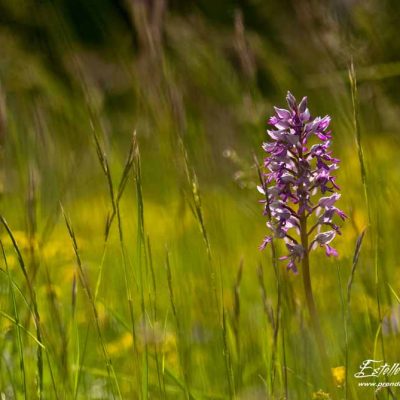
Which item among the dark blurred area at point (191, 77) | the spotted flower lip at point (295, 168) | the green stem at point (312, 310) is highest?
the dark blurred area at point (191, 77)

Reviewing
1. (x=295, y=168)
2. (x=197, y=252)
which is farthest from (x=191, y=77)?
(x=295, y=168)

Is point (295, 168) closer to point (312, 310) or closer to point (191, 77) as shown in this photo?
point (312, 310)

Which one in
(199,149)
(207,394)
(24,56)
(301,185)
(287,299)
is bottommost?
(207,394)

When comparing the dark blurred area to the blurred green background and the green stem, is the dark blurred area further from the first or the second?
the green stem

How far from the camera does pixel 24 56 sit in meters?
1.90

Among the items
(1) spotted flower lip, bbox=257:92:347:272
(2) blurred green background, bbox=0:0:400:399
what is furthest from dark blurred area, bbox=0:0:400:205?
(1) spotted flower lip, bbox=257:92:347:272

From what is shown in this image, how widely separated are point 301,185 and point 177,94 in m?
0.39

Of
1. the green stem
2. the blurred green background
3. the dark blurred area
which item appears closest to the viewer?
the green stem

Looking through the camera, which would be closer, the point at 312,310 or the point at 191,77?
the point at 312,310

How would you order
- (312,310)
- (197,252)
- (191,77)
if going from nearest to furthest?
1. (312,310)
2. (197,252)
3. (191,77)

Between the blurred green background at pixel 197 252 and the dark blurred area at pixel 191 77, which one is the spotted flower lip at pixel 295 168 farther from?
the dark blurred area at pixel 191 77

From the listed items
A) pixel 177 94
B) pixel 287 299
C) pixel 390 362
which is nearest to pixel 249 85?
pixel 177 94

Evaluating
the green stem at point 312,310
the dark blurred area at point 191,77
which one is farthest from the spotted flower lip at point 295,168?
the dark blurred area at point 191,77

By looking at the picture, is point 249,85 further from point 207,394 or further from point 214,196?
point 207,394
